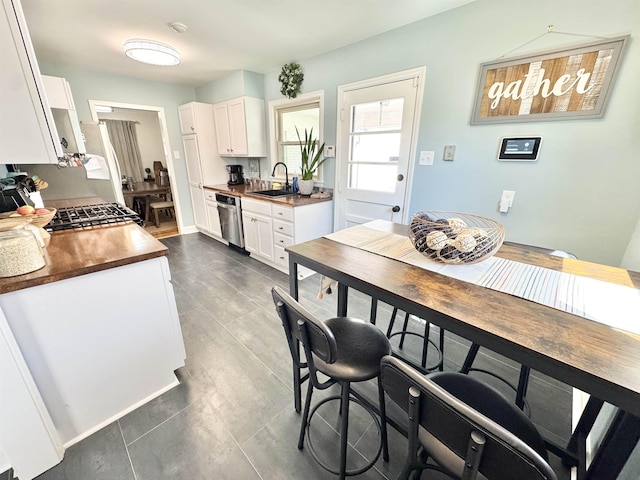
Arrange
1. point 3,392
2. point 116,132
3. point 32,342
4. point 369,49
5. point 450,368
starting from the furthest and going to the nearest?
point 116,132
point 369,49
point 450,368
point 32,342
point 3,392

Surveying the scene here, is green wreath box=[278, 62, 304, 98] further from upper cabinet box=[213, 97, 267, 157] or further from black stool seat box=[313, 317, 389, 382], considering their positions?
black stool seat box=[313, 317, 389, 382]

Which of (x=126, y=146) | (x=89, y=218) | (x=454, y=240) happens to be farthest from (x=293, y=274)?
(x=126, y=146)

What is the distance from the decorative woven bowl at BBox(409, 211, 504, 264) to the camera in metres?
1.07

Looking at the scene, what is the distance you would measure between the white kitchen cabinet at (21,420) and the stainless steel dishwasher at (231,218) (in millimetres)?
2591

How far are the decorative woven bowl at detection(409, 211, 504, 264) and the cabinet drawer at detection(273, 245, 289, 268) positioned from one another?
2003 mm

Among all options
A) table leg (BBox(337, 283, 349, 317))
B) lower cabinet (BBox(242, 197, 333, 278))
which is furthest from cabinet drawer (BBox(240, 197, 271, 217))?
table leg (BBox(337, 283, 349, 317))

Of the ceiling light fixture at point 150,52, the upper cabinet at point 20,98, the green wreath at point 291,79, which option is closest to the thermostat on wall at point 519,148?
the green wreath at point 291,79

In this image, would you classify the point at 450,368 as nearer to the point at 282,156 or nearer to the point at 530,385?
the point at 530,385

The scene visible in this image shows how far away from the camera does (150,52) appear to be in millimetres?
2254

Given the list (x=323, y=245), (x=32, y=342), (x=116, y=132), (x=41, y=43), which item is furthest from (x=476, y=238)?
(x=116, y=132)

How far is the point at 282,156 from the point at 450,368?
10.5 feet

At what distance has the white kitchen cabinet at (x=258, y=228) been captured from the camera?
310cm

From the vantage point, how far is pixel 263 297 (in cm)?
256

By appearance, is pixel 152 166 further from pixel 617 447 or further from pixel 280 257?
pixel 617 447
